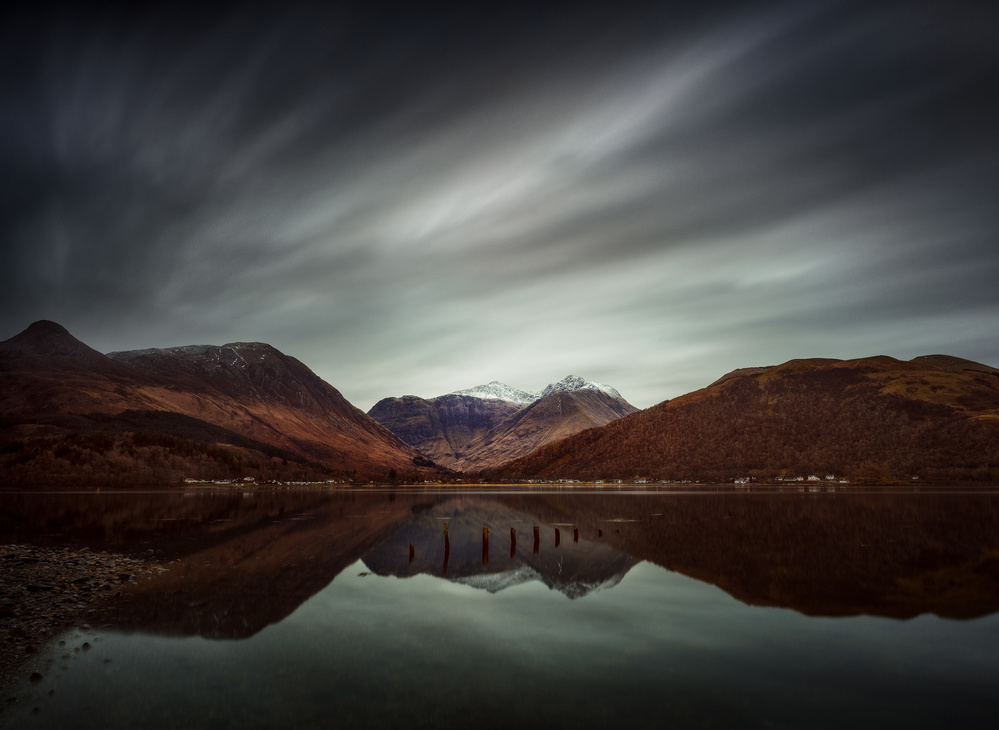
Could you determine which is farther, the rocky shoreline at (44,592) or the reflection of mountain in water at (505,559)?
the reflection of mountain in water at (505,559)

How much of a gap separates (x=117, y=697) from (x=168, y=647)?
217 inches

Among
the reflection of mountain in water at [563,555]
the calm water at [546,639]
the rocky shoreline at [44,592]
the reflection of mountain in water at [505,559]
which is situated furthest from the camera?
the reflection of mountain in water at [505,559]

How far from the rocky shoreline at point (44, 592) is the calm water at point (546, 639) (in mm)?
1083

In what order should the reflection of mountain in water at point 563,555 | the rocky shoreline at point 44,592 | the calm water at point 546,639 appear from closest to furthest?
the calm water at point 546,639 < the rocky shoreline at point 44,592 < the reflection of mountain in water at point 563,555

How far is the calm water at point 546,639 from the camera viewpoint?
57.3ft

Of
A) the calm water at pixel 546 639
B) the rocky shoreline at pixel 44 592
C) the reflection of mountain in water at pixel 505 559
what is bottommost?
the reflection of mountain in water at pixel 505 559

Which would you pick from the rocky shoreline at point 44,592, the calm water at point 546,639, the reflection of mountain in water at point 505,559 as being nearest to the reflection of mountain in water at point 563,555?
the reflection of mountain in water at point 505,559

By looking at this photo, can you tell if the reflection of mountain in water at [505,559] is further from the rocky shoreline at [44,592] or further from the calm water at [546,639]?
the rocky shoreline at [44,592]

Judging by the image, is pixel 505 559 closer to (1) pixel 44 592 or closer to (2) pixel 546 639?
(2) pixel 546 639

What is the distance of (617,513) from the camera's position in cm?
9594

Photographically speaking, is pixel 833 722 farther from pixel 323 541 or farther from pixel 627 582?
pixel 323 541

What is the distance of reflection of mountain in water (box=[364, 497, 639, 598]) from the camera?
40.8 metres

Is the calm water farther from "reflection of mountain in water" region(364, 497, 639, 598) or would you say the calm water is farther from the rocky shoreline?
the rocky shoreline

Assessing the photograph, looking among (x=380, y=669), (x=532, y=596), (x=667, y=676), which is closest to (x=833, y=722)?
(x=667, y=676)
